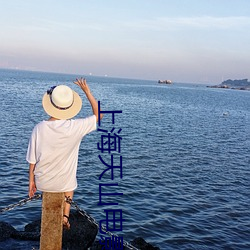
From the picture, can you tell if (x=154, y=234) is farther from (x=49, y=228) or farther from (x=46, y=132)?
(x=46, y=132)

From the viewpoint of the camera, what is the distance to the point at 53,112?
3846 mm

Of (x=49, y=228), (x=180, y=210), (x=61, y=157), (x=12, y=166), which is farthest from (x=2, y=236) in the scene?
(x=12, y=166)

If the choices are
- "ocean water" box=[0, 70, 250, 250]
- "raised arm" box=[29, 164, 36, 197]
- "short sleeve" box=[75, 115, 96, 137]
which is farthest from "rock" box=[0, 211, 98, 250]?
"short sleeve" box=[75, 115, 96, 137]

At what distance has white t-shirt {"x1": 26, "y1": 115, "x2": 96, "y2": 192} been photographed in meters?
3.76

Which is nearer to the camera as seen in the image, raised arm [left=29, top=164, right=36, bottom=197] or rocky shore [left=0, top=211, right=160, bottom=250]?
raised arm [left=29, top=164, right=36, bottom=197]

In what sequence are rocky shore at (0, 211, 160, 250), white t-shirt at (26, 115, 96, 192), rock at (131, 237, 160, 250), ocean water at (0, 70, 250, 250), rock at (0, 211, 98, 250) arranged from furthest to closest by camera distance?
ocean water at (0, 70, 250, 250) < rock at (131, 237, 160, 250) < rock at (0, 211, 98, 250) < rocky shore at (0, 211, 160, 250) < white t-shirt at (26, 115, 96, 192)

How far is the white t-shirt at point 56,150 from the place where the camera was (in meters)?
3.76

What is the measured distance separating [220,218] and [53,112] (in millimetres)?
12216

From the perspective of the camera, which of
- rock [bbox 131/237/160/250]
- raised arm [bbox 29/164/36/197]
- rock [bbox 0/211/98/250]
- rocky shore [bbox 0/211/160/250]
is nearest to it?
raised arm [bbox 29/164/36/197]

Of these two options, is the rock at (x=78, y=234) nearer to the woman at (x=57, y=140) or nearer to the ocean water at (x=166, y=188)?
the ocean water at (x=166, y=188)

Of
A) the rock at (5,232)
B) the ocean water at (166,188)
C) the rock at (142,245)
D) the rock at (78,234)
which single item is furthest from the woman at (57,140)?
the rock at (142,245)

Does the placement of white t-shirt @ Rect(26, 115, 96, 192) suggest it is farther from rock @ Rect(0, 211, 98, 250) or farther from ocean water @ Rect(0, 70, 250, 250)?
ocean water @ Rect(0, 70, 250, 250)

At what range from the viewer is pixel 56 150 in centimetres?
385

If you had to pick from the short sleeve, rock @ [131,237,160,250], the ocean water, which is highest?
the short sleeve
